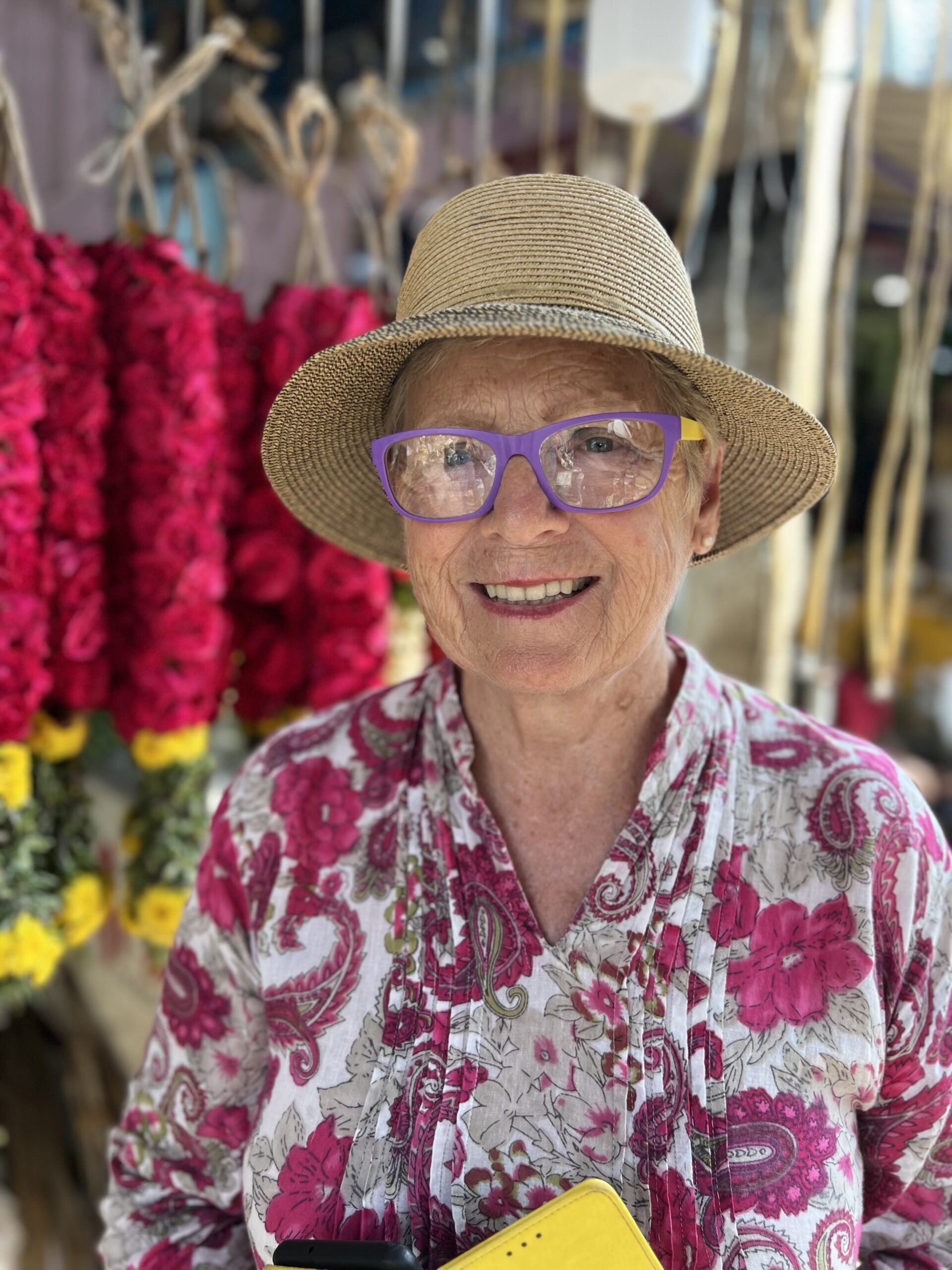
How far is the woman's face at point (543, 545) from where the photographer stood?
3.27 ft

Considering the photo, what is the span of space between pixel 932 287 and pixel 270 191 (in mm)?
1990

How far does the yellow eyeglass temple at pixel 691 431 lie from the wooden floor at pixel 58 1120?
78.0 inches

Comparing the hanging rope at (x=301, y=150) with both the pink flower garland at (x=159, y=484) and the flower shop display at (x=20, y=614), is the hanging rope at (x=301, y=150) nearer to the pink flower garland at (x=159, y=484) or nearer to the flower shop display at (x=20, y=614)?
the pink flower garland at (x=159, y=484)

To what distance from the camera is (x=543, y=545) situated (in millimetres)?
997

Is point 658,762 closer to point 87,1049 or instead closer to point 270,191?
point 87,1049

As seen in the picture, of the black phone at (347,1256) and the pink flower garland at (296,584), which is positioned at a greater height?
the pink flower garland at (296,584)

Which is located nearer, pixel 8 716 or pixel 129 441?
pixel 8 716

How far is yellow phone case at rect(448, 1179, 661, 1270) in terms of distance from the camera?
86 cm

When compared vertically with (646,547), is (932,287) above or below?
above

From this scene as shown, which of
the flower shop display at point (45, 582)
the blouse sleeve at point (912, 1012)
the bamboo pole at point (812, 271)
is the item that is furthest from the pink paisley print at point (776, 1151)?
the bamboo pole at point (812, 271)

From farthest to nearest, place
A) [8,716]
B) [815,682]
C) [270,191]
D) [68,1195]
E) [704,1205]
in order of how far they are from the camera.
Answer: [270,191] < [815,682] < [68,1195] < [8,716] < [704,1205]

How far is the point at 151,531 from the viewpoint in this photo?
1.52 metres

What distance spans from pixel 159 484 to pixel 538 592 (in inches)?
30.1

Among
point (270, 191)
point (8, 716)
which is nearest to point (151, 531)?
point (8, 716)
